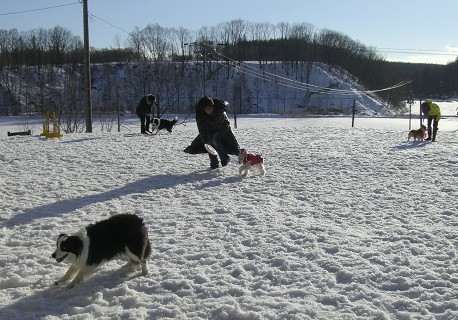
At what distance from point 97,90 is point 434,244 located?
270 feet

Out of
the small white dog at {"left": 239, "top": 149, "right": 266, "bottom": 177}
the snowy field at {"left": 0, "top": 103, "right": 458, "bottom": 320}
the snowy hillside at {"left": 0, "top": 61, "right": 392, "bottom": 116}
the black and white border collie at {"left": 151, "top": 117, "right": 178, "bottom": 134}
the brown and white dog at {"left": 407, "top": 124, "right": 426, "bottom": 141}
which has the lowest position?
the snowy field at {"left": 0, "top": 103, "right": 458, "bottom": 320}

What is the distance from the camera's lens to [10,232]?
632 cm

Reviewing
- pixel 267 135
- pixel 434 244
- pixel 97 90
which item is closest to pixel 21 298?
pixel 434 244

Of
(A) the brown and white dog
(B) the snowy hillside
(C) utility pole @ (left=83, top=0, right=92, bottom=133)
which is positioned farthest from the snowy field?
(B) the snowy hillside

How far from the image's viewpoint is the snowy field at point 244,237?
163 inches

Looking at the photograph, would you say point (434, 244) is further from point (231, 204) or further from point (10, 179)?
point (10, 179)

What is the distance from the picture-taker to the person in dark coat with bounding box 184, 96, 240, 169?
11070mm

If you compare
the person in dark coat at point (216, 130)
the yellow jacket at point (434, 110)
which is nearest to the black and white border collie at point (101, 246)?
the person in dark coat at point (216, 130)

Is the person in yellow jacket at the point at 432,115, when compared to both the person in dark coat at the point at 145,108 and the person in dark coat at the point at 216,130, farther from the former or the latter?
the person in dark coat at the point at 145,108

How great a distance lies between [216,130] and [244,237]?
557 centimetres

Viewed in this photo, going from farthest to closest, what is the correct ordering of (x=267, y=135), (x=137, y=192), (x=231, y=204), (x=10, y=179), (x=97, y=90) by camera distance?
(x=97, y=90) < (x=267, y=135) < (x=10, y=179) < (x=137, y=192) < (x=231, y=204)

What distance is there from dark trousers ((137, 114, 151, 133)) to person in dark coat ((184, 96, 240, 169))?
913 cm

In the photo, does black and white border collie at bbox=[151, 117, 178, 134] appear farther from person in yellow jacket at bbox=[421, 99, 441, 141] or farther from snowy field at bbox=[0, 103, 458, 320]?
person in yellow jacket at bbox=[421, 99, 441, 141]

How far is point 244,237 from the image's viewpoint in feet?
19.7
